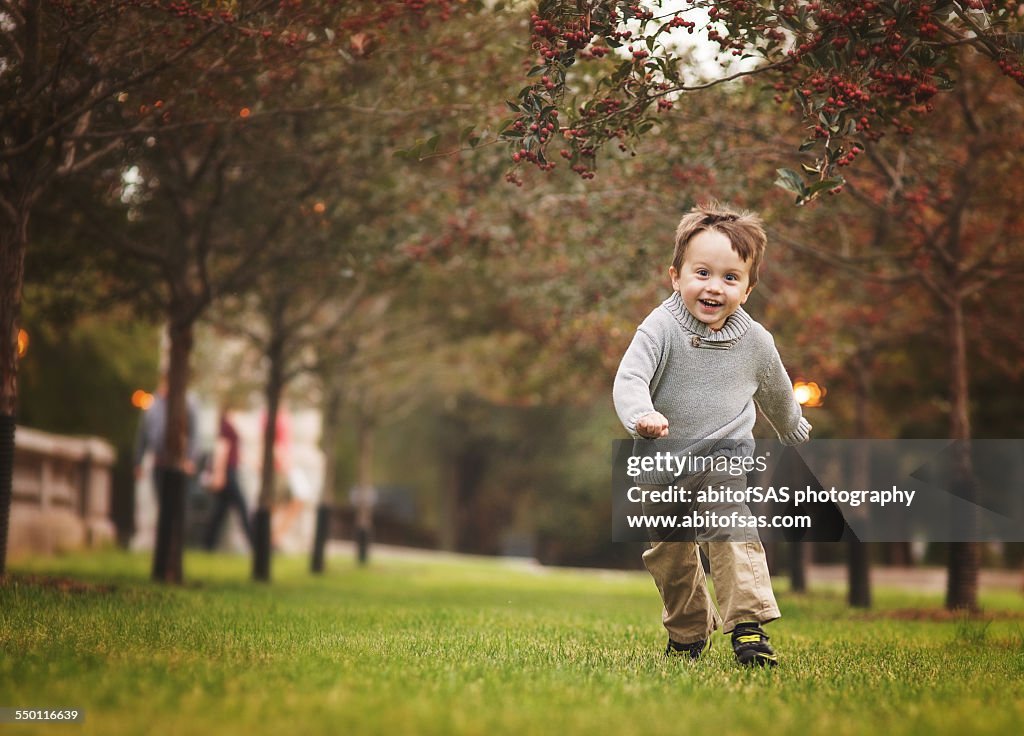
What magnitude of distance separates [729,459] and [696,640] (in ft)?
3.08

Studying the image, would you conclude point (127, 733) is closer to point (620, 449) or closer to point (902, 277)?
point (620, 449)

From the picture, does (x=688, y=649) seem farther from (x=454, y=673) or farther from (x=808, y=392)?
(x=808, y=392)

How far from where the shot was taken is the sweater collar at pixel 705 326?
5336 mm

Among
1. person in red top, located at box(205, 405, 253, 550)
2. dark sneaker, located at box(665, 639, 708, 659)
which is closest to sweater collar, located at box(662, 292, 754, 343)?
dark sneaker, located at box(665, 639, 708, 659)

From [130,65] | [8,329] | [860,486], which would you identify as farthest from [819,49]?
[860,486]

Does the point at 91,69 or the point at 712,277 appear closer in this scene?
the point at 712,277

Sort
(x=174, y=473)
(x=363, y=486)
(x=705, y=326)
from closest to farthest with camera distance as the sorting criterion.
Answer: (x=705, y=326)
(x=174, y=473)
(x=363, y=486)

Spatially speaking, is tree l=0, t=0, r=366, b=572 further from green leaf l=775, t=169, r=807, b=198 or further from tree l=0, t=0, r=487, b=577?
green leaf l=775, t=169, r=807, b=198

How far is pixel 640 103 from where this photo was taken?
20.2 ft

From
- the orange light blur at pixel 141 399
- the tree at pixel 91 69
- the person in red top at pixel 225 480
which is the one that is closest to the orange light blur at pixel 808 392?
the tree at pixel 91 69

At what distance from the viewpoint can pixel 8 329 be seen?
818 cm

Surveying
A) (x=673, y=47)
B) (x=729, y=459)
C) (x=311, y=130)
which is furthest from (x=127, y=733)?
(x=311, y=130)

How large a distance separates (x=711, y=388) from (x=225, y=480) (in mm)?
16440

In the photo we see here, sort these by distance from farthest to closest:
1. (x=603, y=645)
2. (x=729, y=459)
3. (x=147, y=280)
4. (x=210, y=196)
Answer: (x=147, y=280) < (x=210, y=196) < (x=603, y=645) < (x=729, y=459)
